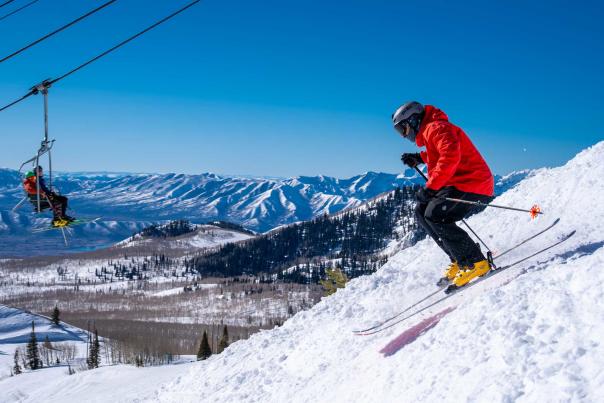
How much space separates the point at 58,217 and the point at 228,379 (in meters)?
9.99

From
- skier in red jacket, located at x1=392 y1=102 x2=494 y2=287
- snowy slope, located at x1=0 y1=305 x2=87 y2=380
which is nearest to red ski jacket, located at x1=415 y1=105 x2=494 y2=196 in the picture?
skier in red jacket, located at x1=392 y1=102 x2=494 y2=287

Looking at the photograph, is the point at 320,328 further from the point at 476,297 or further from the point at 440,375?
the point at 440,375

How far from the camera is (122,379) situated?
30.9 m

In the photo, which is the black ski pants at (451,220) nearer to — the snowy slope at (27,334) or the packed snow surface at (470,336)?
the packed snow surface at (470,336)

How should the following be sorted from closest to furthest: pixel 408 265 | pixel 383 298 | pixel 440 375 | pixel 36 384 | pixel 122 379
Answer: pixel 440 375 < pixel 383 298 < pixel 408 265 < pixel 122 379 < pixel 36 384

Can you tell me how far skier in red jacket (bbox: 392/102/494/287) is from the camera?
8.52 metres

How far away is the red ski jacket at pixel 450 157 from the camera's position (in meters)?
8.45

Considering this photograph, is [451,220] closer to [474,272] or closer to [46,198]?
[474,272]

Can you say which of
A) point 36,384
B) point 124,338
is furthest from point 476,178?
point 124,338

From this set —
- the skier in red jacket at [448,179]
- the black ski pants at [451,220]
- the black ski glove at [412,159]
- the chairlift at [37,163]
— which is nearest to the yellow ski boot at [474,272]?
the skier in red jacket at [448,179]

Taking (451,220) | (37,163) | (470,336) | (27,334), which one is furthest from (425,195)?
(27,334)

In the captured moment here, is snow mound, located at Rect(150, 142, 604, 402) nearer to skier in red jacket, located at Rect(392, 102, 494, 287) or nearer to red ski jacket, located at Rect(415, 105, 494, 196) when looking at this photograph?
skier in red jacket, located at Rect(392, 102, 494, 287)

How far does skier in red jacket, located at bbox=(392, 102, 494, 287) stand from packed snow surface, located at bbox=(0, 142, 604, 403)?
0.83m

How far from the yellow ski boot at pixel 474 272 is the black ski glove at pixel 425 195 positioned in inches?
64.3
